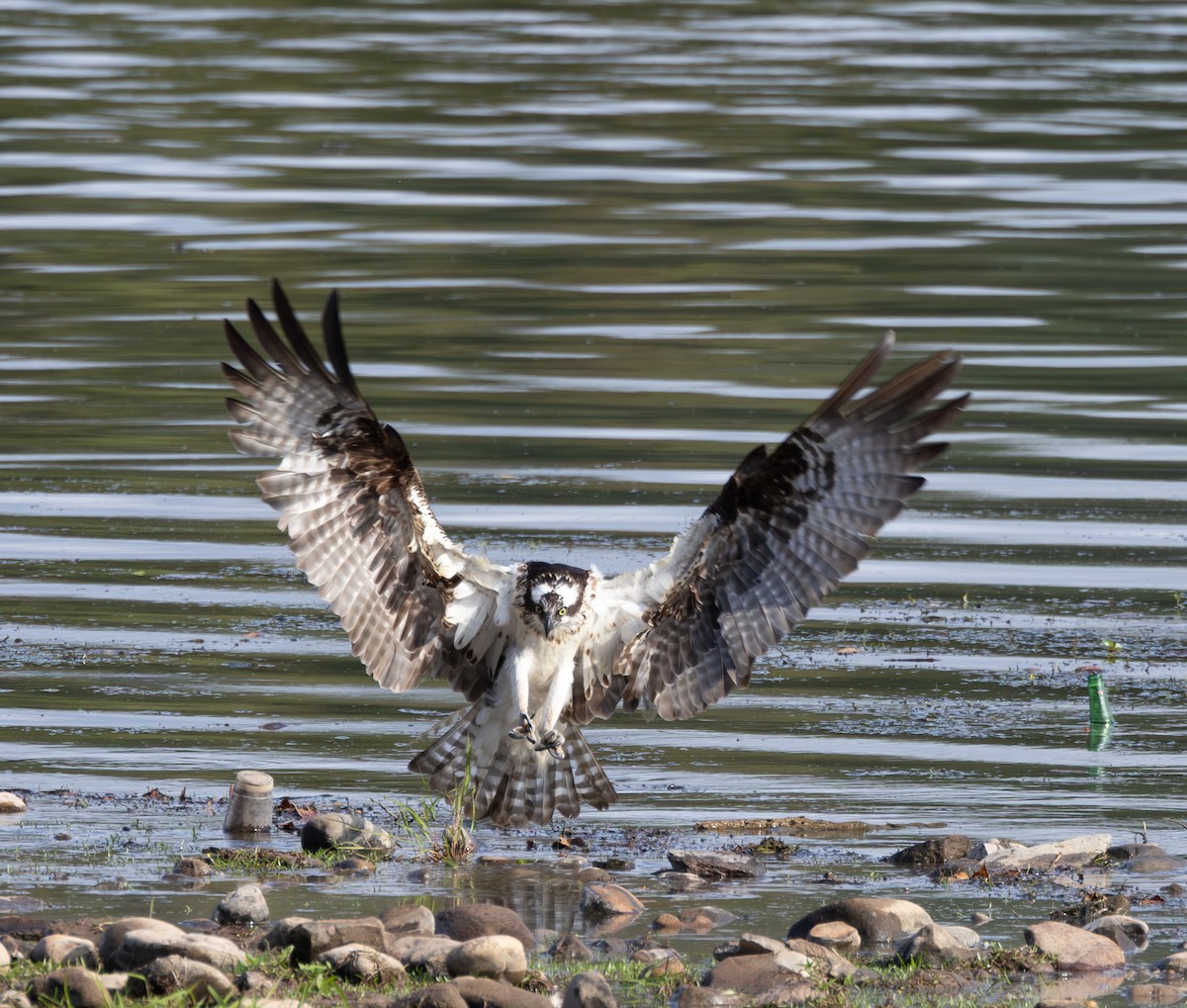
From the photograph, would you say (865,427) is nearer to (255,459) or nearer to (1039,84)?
(255,459)

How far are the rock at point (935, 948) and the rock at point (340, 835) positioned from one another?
1996 mm

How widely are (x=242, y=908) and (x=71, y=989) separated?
96 centimetres

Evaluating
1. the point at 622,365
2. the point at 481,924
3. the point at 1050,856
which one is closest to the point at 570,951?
the point at 481,924

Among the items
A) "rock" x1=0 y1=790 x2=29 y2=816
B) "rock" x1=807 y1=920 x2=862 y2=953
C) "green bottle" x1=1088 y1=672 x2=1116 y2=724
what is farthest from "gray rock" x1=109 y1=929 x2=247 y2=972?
"green bottle" x1=1088 y1=672 x2=1116 y2=724

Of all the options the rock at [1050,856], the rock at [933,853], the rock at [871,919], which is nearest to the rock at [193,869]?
the rock at [871,919]

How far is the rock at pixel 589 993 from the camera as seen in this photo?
5.75 m

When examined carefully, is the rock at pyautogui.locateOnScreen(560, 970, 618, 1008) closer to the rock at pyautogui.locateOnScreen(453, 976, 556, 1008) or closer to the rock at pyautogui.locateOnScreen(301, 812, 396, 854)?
→ the rock at pyautogui.locateOnScreen(453, 976, 556, 1008)

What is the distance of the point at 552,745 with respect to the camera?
8.19 meters

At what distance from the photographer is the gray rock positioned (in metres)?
5.84

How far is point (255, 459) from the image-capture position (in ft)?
43.3

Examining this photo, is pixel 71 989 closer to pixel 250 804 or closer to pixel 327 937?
pixel 327 937

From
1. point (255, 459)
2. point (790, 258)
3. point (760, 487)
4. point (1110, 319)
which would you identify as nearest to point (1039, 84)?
point (790, 258)

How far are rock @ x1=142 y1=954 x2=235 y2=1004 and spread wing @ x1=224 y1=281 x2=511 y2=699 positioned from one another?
2.44m

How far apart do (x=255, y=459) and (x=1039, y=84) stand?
18.7 meters
